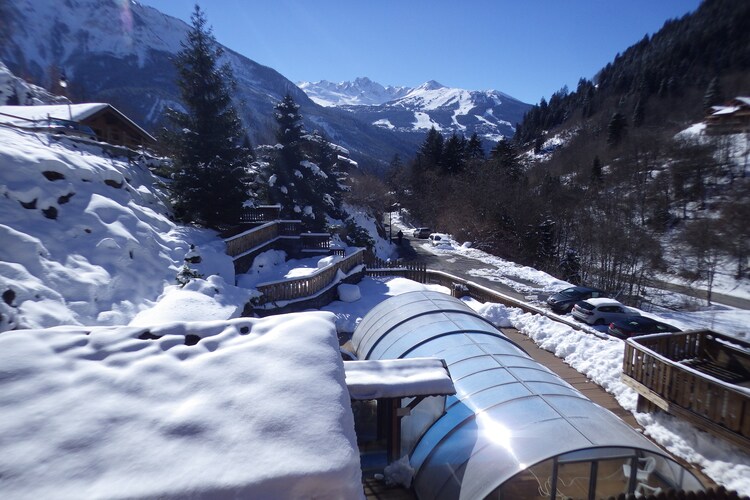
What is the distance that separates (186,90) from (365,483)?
53.7 feet

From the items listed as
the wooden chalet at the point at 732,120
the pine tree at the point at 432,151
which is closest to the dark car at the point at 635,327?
the pine tree at the point at 432,151

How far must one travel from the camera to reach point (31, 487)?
6.81ft

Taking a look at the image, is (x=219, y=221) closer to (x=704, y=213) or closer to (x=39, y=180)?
(x=39, y=180)

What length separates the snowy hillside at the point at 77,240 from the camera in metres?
6.97

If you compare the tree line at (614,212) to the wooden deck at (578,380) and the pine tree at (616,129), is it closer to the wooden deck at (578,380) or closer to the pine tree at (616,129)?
the pine tree at (616,129)

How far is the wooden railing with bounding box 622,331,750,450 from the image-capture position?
227 inches

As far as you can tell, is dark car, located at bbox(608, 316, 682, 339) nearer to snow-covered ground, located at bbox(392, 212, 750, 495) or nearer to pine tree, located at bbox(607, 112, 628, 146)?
snow-covered ground, located at bbox(392, 212, 750, 495)

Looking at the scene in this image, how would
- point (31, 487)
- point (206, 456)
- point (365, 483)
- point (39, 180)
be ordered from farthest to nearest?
point (39, 180), point (365, 483), point (206, 456), point (31, 487)

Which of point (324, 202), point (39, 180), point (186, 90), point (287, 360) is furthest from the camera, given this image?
point (324, 202)

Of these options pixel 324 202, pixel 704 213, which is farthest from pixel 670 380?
pixel 704 213

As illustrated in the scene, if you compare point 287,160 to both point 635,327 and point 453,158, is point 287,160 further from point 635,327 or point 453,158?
point 453,158

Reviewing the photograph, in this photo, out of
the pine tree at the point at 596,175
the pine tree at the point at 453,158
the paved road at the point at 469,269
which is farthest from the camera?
the pine tree at the point at 453,158

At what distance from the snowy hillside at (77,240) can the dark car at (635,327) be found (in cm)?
1473

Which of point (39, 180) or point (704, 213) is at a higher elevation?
point (39, 180)
